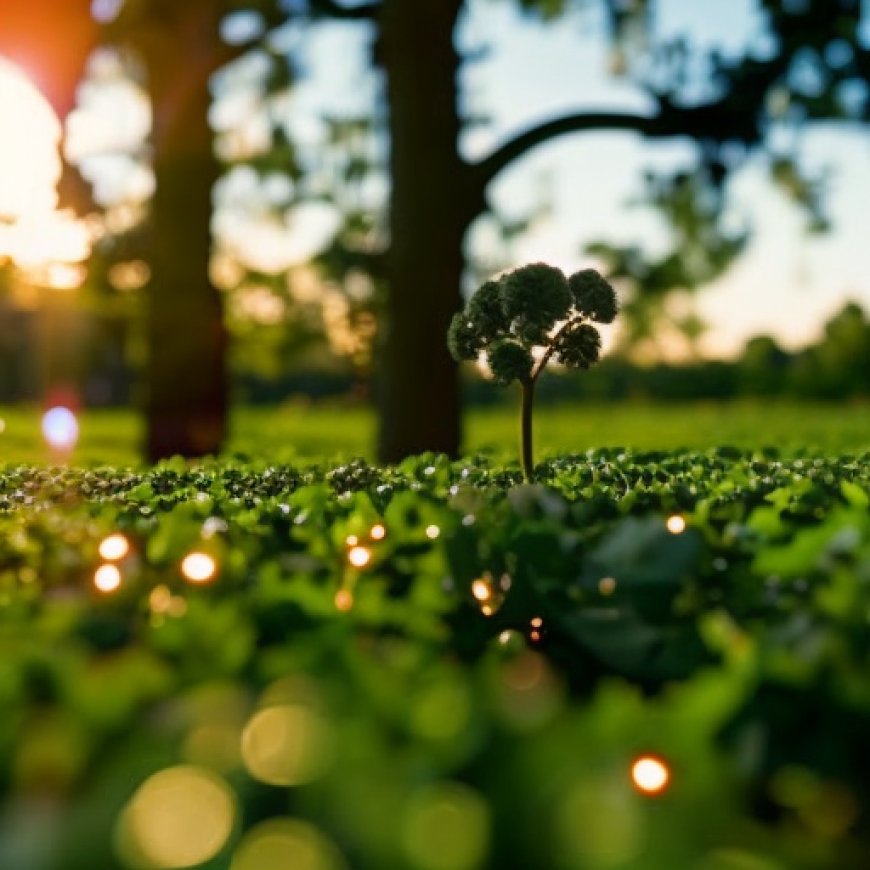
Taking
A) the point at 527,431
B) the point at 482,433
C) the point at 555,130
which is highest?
the point at 555,130

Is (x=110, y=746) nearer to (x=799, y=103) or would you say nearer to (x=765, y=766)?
(x=765, y=766)

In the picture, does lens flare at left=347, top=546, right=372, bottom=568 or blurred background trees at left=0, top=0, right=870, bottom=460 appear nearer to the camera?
lens flare at left=347, top=546, right=372, bottom=568

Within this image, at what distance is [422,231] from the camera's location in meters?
14.9

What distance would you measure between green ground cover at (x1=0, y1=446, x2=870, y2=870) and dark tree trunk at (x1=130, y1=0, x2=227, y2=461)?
41.9ft

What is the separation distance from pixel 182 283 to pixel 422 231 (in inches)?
201

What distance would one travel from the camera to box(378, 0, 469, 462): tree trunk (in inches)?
578

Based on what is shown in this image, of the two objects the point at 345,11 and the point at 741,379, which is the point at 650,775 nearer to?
the point at 345,11

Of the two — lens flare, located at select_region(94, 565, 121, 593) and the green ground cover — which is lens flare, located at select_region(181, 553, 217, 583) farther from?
lens flare, located at select_region(94, 565, 121, 593)

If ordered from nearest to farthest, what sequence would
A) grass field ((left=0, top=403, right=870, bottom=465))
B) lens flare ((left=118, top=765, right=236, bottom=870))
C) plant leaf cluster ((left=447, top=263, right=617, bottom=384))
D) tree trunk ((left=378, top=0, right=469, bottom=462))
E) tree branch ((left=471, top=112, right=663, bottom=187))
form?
lens flare ((left=118, top=765, right=236, bottom=870)) → plant leaf cluster ((left=447, top=263, right=617, bottom=384)) → tree trunk ((left=378, top=0, right=469, bottom=462)) → tree branch ((left=471, top=112, right=663, bottom=187)) → grass field ((left=0, top=403, right=870, bottom=465))

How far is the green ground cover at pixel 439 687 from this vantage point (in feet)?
7.38

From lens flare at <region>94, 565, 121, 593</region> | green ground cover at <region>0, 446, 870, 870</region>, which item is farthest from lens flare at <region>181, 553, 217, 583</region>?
lens flare at <region>94, 565, 121, 593</region>

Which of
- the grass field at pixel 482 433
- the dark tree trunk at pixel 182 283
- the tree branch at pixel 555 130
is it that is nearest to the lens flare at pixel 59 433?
the grass field at pixel 482 433

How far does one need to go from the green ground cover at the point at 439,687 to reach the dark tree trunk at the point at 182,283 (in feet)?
41.9

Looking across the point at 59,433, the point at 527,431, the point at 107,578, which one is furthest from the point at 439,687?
the point at 59,433
